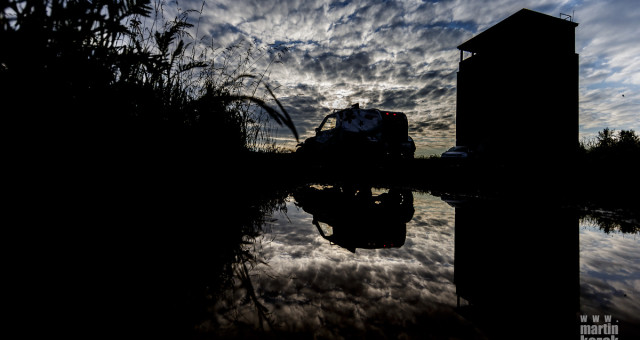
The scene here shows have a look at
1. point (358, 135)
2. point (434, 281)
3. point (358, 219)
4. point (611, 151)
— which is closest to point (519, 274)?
point (434, 281)

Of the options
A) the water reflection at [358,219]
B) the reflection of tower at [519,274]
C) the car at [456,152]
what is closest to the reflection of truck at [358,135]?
the water reflection at [358,219]

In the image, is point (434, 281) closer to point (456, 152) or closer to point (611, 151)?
point (611, 151)

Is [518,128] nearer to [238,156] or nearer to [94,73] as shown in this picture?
[238,156]

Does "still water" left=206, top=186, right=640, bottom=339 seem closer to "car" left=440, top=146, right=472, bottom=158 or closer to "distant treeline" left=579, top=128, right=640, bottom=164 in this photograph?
"distant treeline" left=579, top=128, right=640, bottom=164

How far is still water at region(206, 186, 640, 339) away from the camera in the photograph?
0.96m

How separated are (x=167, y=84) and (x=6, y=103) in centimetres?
129

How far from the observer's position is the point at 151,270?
1201 mm

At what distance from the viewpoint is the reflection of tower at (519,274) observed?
101cm

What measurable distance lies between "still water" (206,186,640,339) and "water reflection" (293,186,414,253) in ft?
0.08

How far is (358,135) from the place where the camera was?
874 centimetres

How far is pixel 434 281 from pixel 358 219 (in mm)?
1477

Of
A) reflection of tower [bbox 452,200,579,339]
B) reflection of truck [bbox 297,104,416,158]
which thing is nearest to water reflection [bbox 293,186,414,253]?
reflection of tower [bbox 452,200,579,339]

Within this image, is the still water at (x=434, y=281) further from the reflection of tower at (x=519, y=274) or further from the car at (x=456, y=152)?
the car at (x=456, y=152)

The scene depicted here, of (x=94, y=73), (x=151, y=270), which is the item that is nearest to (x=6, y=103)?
(x=94, y=73)
